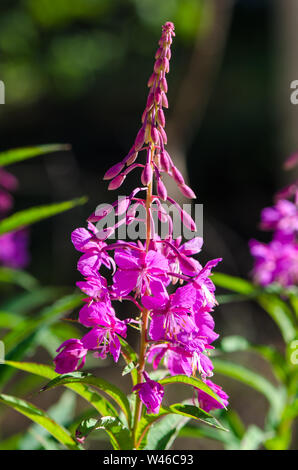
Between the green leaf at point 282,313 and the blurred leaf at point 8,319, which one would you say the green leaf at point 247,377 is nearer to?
the green leaf at point 282,313

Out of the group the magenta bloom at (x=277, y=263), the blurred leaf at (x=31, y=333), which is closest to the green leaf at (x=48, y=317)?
the blurred leaf at (x=31, y=333)

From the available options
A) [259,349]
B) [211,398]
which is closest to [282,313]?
[259,349]

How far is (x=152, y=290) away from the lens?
1069mm

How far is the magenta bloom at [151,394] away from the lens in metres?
1.07

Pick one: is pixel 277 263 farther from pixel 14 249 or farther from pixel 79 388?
pixel 14 249

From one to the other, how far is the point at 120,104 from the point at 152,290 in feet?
31.0

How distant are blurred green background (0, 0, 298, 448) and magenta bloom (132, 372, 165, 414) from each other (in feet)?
16.3

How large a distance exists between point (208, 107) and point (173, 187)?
6.36 m

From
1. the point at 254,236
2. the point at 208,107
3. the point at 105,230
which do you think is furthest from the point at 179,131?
the point at 208,107

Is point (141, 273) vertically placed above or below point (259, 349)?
above

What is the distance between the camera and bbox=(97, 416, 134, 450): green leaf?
119cm

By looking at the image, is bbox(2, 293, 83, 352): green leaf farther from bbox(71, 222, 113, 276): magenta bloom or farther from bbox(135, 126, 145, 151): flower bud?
bbox(135, 126, 145, 151): flower bud

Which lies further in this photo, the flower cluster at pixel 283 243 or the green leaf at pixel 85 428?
the flower cluster at pixel 283 243

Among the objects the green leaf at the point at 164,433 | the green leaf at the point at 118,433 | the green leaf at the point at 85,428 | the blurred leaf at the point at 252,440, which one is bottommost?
the blurred leaf at the point at 252,440
